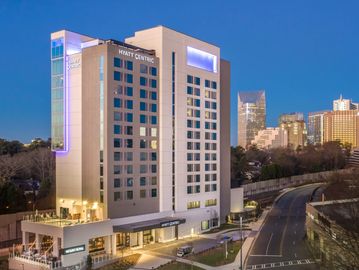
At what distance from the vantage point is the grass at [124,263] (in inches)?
1721

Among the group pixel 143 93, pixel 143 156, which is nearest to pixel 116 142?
pixel 143 156

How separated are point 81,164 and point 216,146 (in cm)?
2390

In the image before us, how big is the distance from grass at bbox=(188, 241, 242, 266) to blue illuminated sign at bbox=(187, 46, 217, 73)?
1084 inches

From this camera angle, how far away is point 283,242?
54.3 meters

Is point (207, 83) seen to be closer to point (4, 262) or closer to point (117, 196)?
point (117, 196)

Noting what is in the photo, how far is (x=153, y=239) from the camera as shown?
181ft

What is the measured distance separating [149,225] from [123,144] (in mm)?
10691

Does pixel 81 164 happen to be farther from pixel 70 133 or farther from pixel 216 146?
pixel 216 146

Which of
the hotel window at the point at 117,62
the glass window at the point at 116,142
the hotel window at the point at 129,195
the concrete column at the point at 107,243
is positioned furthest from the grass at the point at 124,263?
the hotel window at the point at 117,62

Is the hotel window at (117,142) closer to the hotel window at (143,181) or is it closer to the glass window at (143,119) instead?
the glass window at (143,119)

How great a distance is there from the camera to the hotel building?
4944 cm

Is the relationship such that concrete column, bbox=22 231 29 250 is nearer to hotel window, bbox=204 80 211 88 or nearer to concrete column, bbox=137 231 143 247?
concrete column, bbox=137 231 143 247

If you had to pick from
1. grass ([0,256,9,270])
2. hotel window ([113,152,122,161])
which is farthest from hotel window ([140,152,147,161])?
grass ([0,256,9,270])

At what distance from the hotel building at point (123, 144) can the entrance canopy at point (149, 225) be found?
0.12 meters
